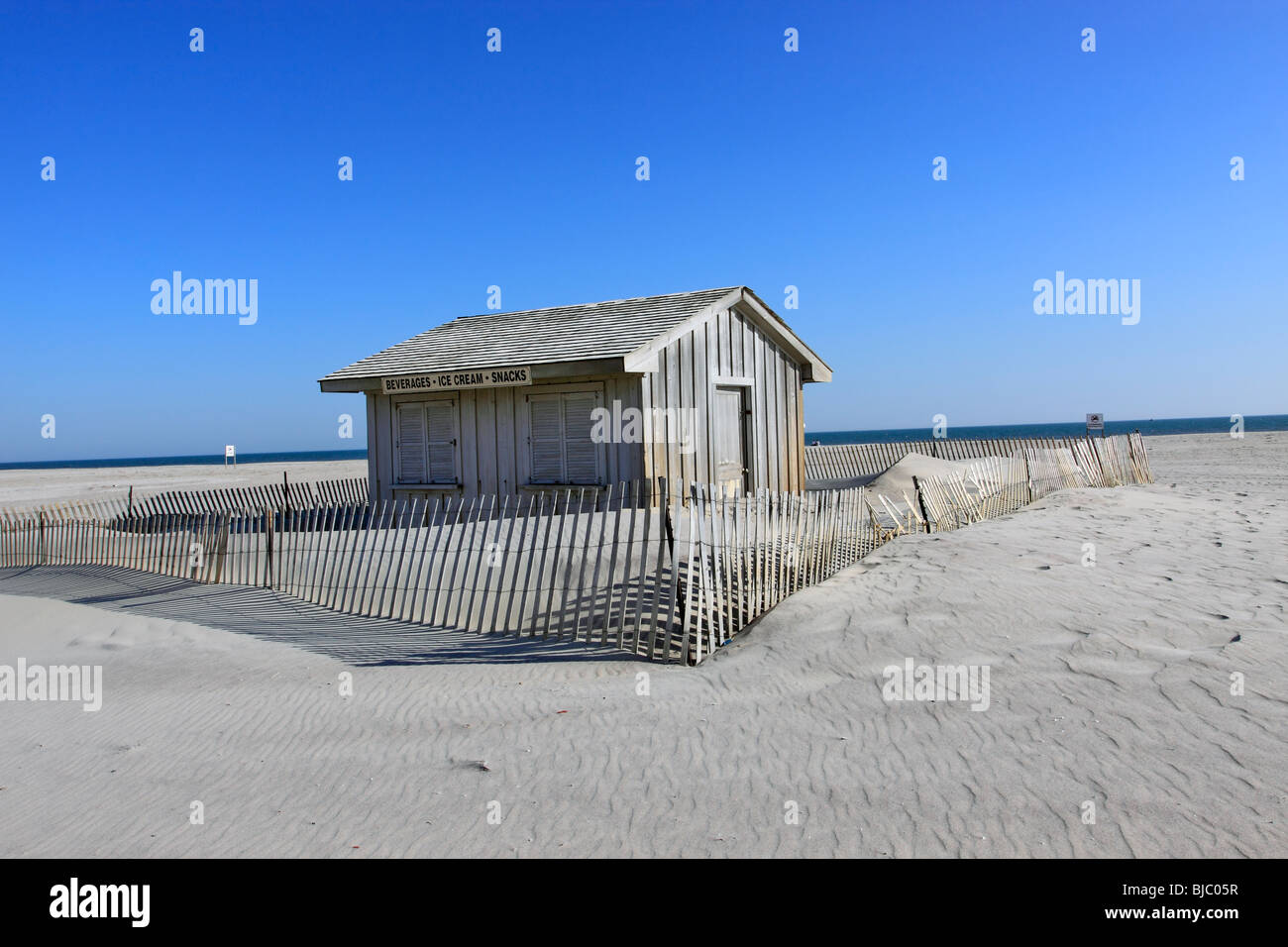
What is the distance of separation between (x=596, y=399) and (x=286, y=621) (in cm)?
583

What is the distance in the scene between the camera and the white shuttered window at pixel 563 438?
13.7 m

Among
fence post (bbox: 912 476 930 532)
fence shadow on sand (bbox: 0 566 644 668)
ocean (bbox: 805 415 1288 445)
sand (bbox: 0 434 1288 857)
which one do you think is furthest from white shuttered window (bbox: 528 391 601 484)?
ocean (bbox: 805 415 1288 445)

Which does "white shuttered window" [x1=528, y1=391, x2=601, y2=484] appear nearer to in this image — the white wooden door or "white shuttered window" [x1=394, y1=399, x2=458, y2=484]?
"white shuttered window" [x1=394, y1=399, x2=458, y2=484]

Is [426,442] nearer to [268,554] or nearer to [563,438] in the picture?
[563,438]

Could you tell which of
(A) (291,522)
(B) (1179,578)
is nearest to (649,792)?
(B) (1179,578)

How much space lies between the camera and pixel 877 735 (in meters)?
5.31

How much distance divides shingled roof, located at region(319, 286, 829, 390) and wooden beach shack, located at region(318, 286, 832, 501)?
40 millimetres

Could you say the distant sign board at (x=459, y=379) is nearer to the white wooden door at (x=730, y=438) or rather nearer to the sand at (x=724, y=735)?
the white wooden door at (x=730, y=438)

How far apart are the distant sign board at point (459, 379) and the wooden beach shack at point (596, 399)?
0.03 meters

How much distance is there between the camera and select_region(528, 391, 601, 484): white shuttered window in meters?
13.7

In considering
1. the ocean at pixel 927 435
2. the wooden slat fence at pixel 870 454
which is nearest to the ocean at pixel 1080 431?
the ocean at pixel 927 435
